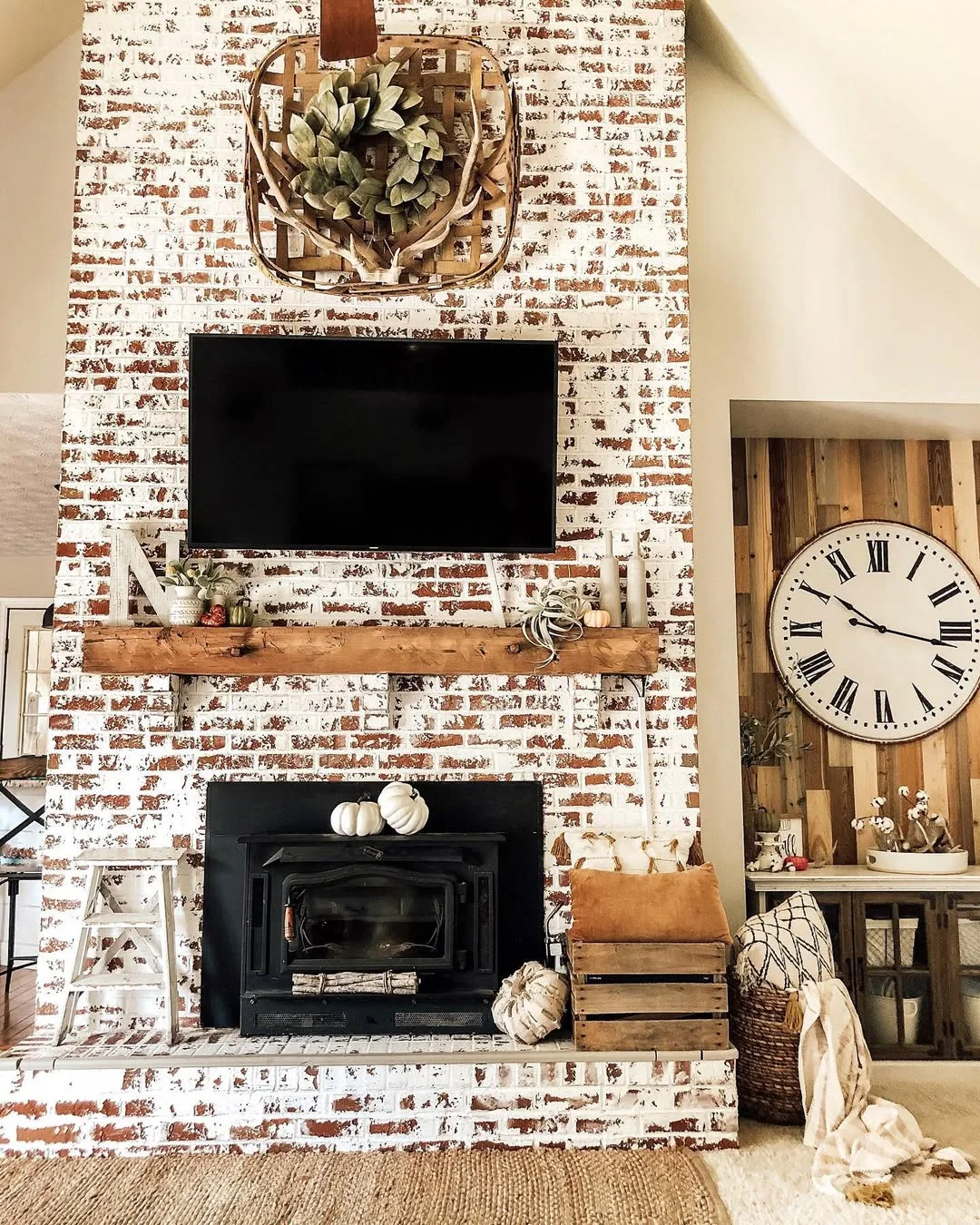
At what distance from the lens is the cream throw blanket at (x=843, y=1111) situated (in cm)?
246

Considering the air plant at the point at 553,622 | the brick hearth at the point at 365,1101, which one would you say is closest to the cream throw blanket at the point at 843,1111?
the brick hearth at the point at 365,1101

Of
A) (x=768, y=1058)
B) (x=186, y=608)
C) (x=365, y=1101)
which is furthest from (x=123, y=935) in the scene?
(x=768, y=1058)

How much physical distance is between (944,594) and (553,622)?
181 centimetres

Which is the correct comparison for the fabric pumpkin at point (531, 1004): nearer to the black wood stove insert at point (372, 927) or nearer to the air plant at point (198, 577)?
the black wood stove insert at point (372, 927)

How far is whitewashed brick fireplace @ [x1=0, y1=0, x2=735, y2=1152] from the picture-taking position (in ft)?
10.1

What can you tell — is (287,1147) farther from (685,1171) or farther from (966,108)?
(966,108)

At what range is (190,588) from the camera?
300 centimetres

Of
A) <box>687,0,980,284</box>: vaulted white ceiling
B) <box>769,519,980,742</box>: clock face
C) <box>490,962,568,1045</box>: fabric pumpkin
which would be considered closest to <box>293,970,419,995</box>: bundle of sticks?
<box>490,962,568,1045</box>: fabric pumpkin

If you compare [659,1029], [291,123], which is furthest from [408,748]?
[291,123]

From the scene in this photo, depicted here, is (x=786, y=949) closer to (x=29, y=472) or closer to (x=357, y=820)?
(x=357, y=820)

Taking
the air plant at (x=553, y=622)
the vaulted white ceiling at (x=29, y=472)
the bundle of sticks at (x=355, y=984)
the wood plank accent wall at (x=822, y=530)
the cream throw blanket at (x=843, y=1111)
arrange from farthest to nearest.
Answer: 1. the wood plank accent wall at (x=822, y=530)
2. the vaulted white ceiling at (x=29, y=472)
3. the air plant at (x=553, y=622)
4. the bundle of sticks at (x=355, y=984)
5. the cream throw blanket at (x=843, y=1111)

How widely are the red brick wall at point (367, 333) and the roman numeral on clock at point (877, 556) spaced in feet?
3.42

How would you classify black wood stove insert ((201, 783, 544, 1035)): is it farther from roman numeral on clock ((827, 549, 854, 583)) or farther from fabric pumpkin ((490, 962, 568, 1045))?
roman numeral on clock ((827, 549, 854, 583))

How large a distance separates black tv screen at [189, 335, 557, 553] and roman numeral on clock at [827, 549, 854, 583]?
4.59 feet
